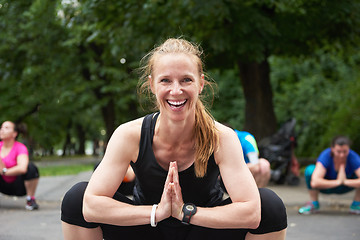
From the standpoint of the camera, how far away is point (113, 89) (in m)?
17.2

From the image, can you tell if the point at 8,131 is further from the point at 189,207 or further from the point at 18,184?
the point at 189,207

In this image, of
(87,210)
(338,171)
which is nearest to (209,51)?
(338,171)

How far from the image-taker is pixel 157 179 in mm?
2961

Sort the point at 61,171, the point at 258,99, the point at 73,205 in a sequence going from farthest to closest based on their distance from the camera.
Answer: the point at 61,171 → the point at 258,99 → the point at 73,205

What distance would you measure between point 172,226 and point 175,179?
398 millimetres

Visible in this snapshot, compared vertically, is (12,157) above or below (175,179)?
below

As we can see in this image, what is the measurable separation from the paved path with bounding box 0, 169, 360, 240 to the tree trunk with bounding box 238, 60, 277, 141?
2.39 metres

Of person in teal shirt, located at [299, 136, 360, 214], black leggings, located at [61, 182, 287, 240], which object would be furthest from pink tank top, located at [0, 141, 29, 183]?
black leggings, located at [61, 182, 287, 240]

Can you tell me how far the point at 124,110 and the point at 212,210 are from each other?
2252 cm

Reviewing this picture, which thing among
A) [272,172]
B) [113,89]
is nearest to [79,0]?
[272,172]

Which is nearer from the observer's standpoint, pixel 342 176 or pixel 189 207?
pixel 189 207

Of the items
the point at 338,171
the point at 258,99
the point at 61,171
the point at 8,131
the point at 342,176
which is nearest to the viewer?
the point at 342,176

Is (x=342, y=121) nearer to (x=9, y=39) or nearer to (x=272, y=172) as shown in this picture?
(x=272, y=172)

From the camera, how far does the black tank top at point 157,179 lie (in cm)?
292
